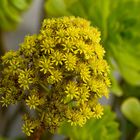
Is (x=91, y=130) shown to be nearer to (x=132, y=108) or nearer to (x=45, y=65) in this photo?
(x=132, y=108)

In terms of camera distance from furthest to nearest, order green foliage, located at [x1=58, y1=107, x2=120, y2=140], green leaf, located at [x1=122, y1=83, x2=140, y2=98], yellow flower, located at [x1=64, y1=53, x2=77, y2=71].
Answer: green leaf, located at [x1=122, y1=83, x2=140, y2=98] → green foliage, located at [x1=58, y1=107, x2=120, y2=140] → yellow flower, located at [x1=64, y1=53, x2=77, y2=71]

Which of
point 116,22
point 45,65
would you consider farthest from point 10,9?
point 45,65

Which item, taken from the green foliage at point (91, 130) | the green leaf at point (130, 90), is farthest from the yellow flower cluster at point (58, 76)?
the green leaf at point (130, 90)

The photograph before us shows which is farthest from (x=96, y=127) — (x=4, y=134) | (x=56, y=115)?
(x=4, y=134)

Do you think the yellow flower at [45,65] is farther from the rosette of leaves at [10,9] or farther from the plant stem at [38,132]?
the rosette of leaves at [10,9]

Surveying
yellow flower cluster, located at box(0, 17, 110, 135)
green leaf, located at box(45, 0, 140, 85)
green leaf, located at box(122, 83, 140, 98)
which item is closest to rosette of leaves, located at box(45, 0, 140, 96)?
green leaf, located at box(45, 0, 140, 85)

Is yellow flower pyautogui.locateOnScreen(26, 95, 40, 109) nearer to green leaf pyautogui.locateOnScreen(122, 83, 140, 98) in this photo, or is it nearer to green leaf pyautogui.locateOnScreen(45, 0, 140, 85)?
green leaf pyautogui.locateOnScreen(45, 0, 140, 85)

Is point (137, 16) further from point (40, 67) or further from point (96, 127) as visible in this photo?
point (40, 67)
